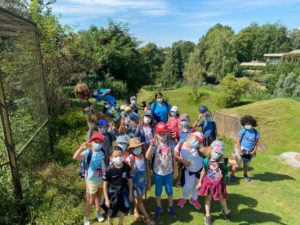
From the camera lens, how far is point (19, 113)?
648cm

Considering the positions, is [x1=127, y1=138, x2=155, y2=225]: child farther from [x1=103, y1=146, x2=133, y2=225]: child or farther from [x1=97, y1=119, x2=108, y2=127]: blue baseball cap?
[x1=97, y1=119, x2=108, y2=127]: blue baseball cap

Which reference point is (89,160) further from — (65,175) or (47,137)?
(47,137)

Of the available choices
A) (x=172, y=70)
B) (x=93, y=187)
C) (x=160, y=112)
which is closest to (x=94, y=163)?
(x=93, y=187)

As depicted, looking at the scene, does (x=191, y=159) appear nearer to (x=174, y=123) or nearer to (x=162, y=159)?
(x=162, y=159)

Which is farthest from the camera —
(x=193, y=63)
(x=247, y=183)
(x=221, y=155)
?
(x=193, y=63)

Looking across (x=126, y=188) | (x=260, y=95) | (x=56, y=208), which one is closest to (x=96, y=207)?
(x=56, y=208)

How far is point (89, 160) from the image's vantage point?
5051 millimetres

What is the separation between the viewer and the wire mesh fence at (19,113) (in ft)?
17.7

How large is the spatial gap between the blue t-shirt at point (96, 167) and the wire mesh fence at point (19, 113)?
1429 millimetres

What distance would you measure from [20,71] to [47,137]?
245 centimetres

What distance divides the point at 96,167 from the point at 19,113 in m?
2.52

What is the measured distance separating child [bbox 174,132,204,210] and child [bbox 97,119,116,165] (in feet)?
4.24

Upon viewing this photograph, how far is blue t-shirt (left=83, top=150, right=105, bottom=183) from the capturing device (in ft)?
16.5

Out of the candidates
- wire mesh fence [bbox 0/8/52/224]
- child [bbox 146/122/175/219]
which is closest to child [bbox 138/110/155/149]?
child [bbox 146/122/175/219]
